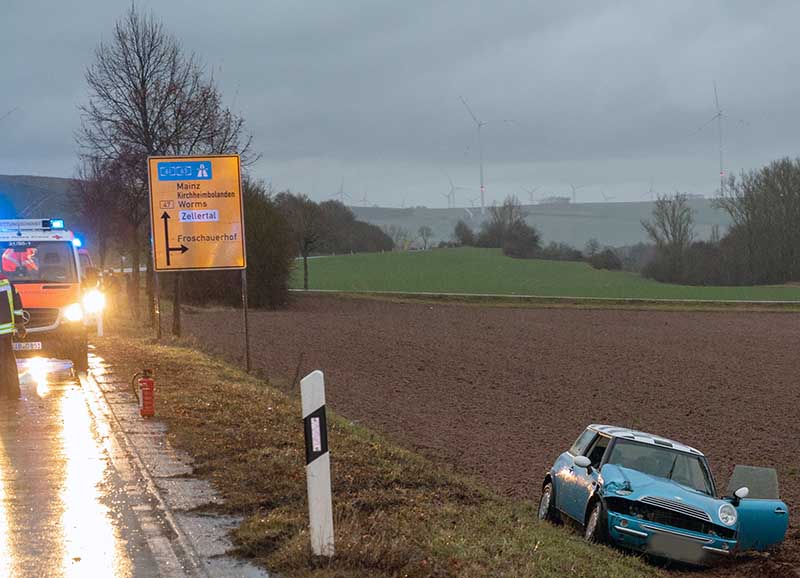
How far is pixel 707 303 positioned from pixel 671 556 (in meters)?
57.8

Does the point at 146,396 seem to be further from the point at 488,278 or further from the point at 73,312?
the point at 488,278

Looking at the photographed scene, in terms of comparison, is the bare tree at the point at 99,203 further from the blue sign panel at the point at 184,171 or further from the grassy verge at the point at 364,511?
the grassy verge at the point at 364,511

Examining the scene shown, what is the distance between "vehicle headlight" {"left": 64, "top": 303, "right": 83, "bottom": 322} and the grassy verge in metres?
5.46

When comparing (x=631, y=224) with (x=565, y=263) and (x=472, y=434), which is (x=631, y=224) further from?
(x=472, y=434)

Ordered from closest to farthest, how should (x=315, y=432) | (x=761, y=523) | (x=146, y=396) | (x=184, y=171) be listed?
(x=315, y=432), (x=761, y=523), (x=146, y=396), (x=184, y=171)

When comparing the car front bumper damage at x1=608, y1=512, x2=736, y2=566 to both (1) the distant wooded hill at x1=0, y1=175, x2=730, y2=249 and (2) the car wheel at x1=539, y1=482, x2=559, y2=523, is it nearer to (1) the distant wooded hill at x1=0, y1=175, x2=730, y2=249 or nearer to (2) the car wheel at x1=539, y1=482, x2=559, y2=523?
(2) the car wheel at x1=539, y1=482, x2=559, y2=523

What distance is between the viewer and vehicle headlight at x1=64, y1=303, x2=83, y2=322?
19.2 metres

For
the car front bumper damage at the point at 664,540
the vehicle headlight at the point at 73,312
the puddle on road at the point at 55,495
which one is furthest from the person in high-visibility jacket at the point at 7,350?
the car front bumper damage at the point at 664,540

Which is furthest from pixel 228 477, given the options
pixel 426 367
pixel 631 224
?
pixel 631 224

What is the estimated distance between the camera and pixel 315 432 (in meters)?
6.79

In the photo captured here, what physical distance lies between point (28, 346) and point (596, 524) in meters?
11.7

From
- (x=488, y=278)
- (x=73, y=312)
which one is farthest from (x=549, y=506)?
(x=488, y=278)

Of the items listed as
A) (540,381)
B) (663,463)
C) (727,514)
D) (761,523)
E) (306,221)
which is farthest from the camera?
(306,221)

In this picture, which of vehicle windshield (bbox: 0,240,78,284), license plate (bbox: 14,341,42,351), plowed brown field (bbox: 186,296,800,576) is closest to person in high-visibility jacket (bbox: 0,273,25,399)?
license plate (bbox: 14,341,42,351)
